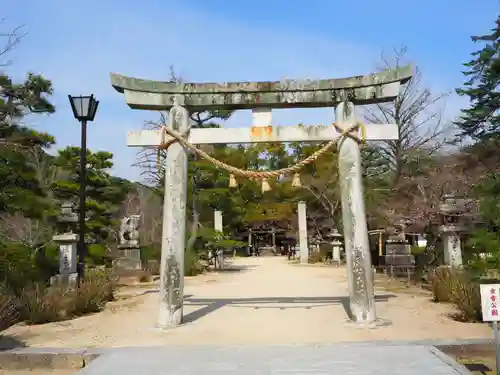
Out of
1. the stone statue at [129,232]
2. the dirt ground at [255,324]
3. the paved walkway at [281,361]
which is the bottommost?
the dirt ground at [255,324]

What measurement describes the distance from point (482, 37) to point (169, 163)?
18387 millimetres

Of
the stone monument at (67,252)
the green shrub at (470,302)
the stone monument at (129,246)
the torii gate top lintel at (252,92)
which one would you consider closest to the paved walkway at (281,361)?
the green shrub at (470,302)

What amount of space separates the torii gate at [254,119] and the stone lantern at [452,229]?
5.89 m

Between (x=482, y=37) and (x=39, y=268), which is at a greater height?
(x=482, y=37)

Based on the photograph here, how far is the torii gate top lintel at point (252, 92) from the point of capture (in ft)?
24.9

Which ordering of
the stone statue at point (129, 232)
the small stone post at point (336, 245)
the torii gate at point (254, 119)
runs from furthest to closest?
the small stone post at point (336, 245) → the stone statue at point (129, 232) → the torii gate at point (254, 119)

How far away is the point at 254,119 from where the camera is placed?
774cm

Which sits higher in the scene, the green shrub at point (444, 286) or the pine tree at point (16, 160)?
the pine tree at point (16, 160)

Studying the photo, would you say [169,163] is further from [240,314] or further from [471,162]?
[471,162]

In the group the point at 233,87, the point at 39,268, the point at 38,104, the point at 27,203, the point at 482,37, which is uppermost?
the point at 482,37

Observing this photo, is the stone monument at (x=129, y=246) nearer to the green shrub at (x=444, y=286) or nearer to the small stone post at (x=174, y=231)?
the small stone post at (x=174, y=231)

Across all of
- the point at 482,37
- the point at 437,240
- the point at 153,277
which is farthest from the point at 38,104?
the point at 482,37

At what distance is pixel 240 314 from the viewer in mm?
8289

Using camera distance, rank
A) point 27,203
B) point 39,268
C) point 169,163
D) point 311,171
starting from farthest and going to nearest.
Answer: point 311,171 → point 39,268 → point 27,203 → point 169,163
